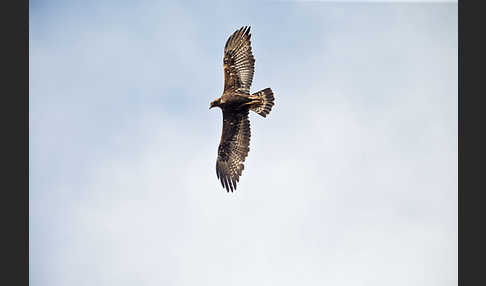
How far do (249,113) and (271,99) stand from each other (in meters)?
0.52

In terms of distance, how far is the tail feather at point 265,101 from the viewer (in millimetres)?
9125

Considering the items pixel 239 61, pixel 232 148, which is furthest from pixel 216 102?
pixel 232 148

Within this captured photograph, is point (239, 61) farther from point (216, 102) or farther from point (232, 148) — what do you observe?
point (232, 148)

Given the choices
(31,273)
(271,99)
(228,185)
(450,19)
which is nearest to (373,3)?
(450,19)

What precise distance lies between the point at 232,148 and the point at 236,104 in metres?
0.86

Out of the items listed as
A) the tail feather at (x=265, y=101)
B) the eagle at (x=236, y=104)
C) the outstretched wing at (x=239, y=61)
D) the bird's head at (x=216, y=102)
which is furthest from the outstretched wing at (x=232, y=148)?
the outstretched wing at (x=239, y=61)

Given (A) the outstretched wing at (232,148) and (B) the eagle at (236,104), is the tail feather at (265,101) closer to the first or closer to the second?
(B) the eagle at (236,104)

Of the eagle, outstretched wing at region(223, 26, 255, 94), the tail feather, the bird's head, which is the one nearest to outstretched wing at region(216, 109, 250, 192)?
the eagle

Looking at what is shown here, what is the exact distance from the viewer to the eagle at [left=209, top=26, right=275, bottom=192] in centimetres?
902

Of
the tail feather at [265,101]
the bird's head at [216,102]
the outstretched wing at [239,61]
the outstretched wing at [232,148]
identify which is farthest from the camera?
the outstretched wing at [232,148]

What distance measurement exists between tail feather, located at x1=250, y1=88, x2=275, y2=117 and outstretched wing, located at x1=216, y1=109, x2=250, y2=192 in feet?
1.17

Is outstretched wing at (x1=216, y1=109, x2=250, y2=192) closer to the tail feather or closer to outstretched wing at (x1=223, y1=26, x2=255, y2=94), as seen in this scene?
the tail feather

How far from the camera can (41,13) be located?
1126 cm
